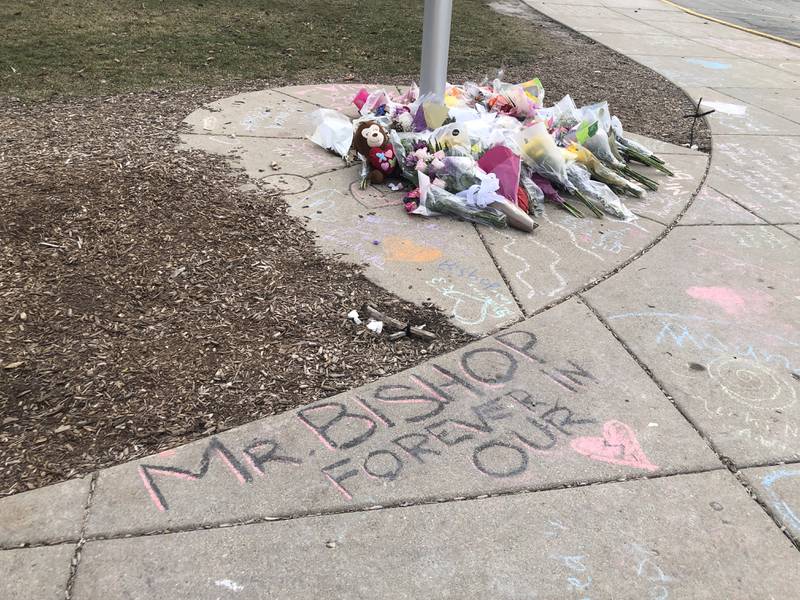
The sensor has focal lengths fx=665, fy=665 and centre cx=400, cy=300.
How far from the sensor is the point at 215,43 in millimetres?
8484

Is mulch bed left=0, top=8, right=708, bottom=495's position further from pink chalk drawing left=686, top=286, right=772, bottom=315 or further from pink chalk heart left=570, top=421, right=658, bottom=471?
pink chalk drawing left=686, top=286, right=772, bottom=315

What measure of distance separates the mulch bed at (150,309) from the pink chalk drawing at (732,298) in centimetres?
153

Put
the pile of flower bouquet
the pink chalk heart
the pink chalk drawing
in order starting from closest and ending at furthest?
the pink chalk heart → the pink chalk drawing → the pile of flower bouquet

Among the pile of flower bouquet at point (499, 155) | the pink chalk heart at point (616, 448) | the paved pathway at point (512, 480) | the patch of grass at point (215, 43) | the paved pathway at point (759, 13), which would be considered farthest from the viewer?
the paved pathway at point (759, 13)

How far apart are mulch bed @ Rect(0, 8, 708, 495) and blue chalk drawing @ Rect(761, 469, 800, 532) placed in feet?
4.79

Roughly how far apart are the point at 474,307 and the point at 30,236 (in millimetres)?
2549

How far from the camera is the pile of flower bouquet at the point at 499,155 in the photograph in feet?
14.8

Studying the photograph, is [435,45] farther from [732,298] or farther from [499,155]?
[732,298]

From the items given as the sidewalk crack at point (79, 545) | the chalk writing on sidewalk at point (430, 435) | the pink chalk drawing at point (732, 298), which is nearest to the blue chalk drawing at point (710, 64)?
the pink chalk drawing at point (732, 298)

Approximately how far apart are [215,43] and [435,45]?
420cm

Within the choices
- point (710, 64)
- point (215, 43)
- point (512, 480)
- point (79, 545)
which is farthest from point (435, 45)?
point (710, 64)

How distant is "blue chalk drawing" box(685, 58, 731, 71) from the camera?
9453 millimetres

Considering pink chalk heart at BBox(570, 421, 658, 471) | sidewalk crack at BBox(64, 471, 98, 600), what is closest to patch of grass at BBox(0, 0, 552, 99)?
sidewalk crack at BBox(64, 471, 98, 600)

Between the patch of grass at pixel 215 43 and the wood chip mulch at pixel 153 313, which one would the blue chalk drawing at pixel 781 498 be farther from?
the patch of grass at pixel 215 43
